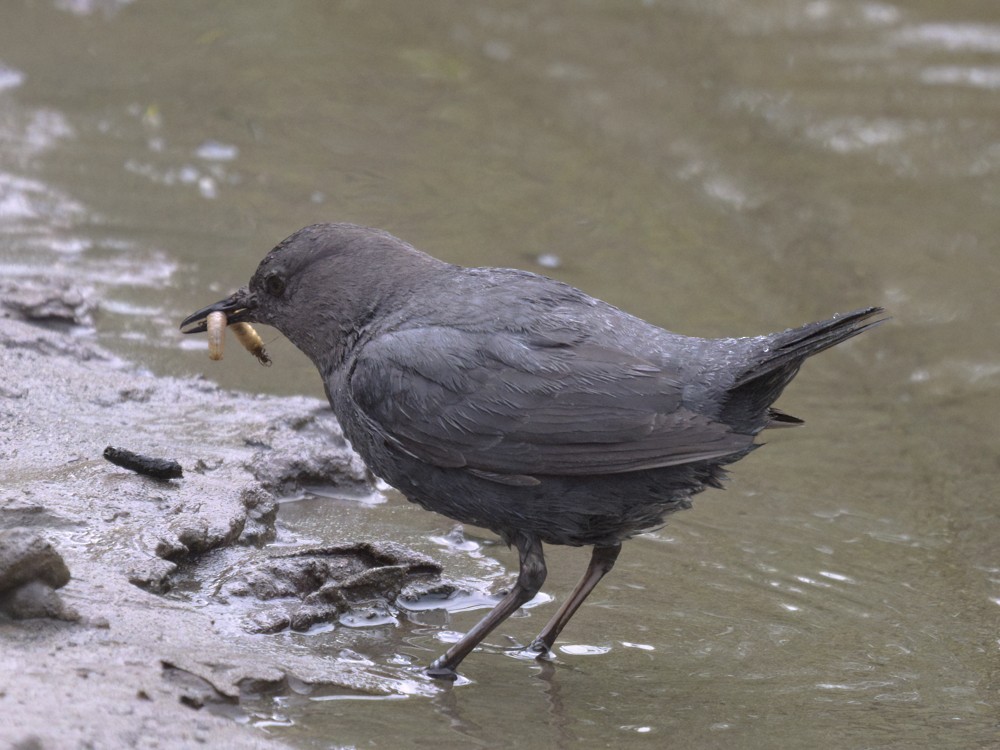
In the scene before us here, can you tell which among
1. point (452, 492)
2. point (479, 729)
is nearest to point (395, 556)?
point (452, 492)

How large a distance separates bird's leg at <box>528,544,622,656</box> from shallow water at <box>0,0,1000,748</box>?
7cm

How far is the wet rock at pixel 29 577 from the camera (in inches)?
133

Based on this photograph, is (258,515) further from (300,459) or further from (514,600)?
(514,600)

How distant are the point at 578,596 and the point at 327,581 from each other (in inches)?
33.6

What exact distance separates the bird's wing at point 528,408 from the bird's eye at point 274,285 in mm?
669

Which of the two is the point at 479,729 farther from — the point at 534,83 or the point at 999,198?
the point at 534,83

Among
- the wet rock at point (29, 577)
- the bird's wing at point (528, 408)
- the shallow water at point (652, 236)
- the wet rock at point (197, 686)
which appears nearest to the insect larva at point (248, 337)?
the shallow water at point (652, 236)

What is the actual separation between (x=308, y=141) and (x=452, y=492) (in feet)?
16.9

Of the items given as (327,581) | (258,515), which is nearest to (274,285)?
(258,515)

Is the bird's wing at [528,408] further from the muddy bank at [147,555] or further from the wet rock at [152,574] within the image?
the wet rock at [152,574]

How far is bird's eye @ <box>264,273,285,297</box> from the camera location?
16.2ft

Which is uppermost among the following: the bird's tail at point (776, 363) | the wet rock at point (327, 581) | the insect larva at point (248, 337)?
the bird's tail at point (776, 363)

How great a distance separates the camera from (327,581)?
437 cm

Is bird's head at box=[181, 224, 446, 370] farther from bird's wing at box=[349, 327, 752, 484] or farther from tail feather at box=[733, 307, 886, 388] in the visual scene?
tail feather at box=[733, 307, 886, 388]
